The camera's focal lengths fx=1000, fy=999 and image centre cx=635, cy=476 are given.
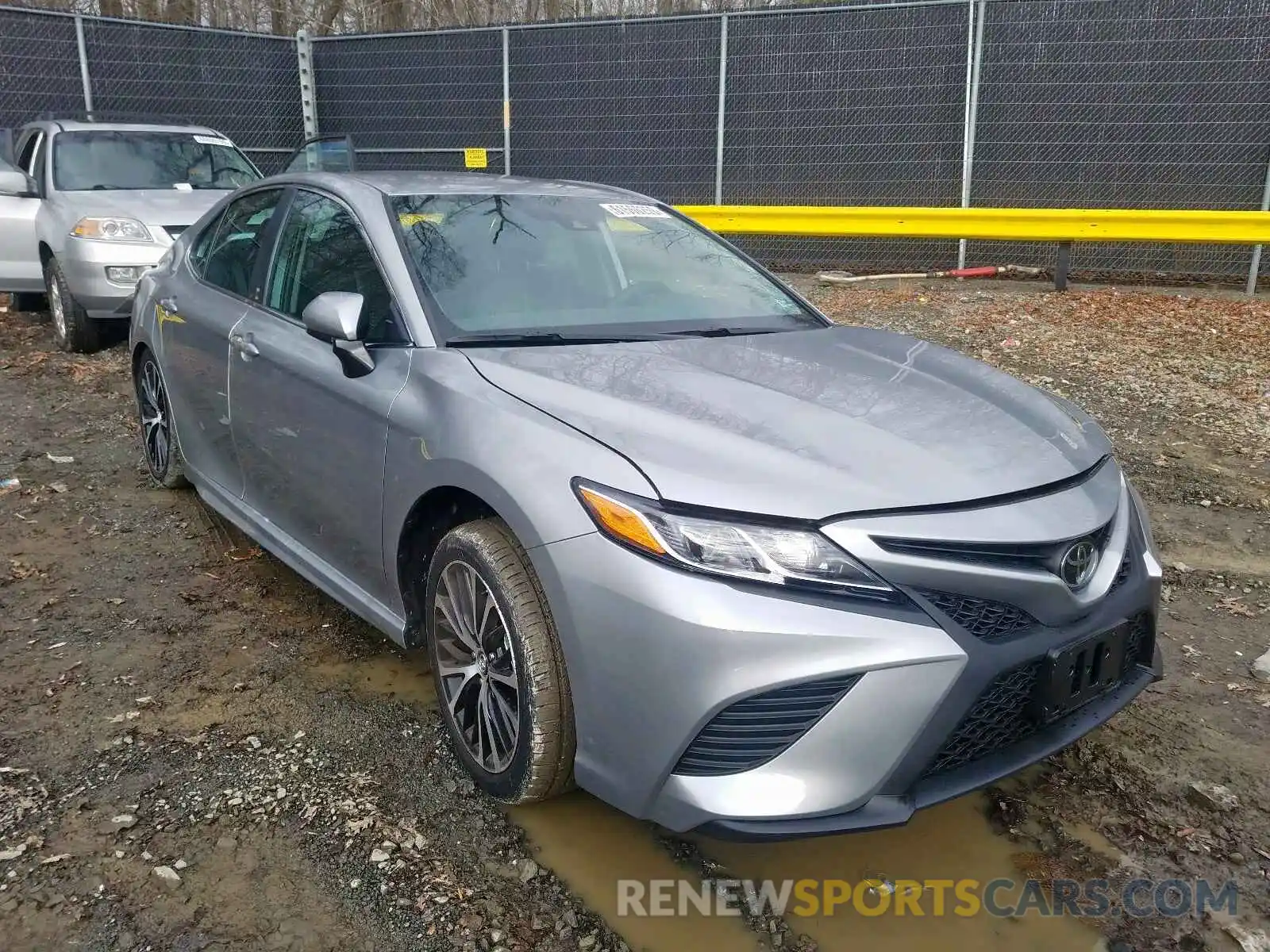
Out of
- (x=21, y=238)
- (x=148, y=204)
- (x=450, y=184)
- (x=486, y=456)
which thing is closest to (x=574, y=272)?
(x=450, y=184)

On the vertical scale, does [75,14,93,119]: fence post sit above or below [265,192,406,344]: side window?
above

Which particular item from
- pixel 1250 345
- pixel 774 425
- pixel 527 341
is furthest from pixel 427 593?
pixel 1250 345

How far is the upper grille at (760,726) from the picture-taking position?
198 centimetres

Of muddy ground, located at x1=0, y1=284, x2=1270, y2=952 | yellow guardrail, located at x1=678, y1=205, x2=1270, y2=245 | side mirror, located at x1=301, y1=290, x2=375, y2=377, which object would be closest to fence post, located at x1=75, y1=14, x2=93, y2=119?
yellow guardrail, located at x1=678, y1=205, x2=1270, y2=245

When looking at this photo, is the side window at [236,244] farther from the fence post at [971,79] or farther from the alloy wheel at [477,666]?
the fence post at [971,79]

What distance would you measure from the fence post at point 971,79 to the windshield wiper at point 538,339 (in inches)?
305

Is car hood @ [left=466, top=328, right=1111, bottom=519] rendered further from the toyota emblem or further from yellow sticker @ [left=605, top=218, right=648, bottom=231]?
yellow sticker @ [left=605, top=218, right=648, bottom=231]

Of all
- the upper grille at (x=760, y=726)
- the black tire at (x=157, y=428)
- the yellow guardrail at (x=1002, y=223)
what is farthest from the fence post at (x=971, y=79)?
the upper grille at (x=760, y=726)

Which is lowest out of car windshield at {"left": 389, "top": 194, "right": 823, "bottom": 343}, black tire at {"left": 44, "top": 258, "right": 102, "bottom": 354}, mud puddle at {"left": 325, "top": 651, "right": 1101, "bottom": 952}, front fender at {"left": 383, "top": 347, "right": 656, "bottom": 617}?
mud puddle at {"left": 325, "top": 651, "right": 1101, "bottom": 952}

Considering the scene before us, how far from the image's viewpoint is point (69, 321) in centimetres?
750

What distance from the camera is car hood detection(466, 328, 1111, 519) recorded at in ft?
6.91

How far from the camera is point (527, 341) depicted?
2881mm

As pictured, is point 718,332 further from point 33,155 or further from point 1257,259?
point 1257,259

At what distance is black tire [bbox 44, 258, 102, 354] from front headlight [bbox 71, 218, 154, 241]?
0.47 meters
